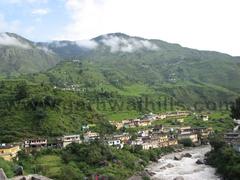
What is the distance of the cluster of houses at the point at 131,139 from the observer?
204 ft

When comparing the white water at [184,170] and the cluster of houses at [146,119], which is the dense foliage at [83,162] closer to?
the white water at [184,170]

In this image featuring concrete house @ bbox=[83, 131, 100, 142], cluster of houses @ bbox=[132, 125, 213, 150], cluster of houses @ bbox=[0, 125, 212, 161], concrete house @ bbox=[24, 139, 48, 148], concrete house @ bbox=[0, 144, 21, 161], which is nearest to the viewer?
concrete house @ bbox=[0, 144, 21, 161]

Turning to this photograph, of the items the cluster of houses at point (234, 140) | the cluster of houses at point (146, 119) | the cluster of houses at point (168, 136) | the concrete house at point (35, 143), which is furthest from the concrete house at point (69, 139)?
the cluster of houses at point (146, 119)

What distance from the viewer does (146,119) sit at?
106562 mm

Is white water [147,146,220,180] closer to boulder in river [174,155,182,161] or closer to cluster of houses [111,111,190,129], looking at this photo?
boulder in river [174,155,182,161]

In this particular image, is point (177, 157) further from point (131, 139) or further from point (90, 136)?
point (90, 136)

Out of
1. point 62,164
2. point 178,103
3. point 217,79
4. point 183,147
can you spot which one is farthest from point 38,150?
point 217,79

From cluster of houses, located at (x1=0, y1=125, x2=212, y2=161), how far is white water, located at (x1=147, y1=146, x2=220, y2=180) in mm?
6646

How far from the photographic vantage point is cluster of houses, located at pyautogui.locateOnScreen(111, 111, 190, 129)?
98656 mm

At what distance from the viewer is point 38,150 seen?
63.0m

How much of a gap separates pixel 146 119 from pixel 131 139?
27837 mm

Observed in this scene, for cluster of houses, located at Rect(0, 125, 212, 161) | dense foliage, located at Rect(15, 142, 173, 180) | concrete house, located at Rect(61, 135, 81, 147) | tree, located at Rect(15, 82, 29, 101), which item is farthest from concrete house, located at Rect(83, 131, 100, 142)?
tree, located at Rect(15, 82, 29, 101)

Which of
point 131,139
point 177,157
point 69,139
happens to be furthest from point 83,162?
point 131,139

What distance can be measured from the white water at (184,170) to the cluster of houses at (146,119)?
2434 centimetres
